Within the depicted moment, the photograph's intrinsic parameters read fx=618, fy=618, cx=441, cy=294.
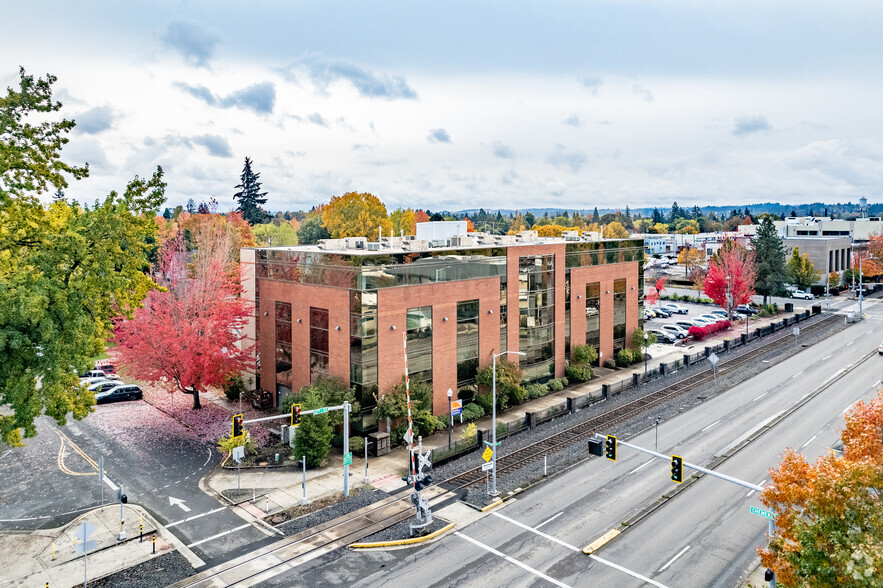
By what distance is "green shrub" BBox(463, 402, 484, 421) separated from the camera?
40.6 m

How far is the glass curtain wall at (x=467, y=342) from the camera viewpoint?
4188 cm

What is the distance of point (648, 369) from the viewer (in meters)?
54.4

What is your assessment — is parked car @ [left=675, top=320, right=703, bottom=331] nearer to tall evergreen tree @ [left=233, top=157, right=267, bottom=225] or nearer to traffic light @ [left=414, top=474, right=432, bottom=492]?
traffic light @ [left=414, top=474, right=432, bottom=492]

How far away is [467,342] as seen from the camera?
42.5 meters

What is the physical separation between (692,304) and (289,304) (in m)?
71.2

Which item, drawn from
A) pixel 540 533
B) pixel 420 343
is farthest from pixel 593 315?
pixel 540 533

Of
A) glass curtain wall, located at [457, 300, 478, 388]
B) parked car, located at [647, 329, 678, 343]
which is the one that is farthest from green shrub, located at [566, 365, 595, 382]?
parked car, located at [647, 329, 678, 343]

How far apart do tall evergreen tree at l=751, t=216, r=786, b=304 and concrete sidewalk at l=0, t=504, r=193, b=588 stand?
8672 centimetres

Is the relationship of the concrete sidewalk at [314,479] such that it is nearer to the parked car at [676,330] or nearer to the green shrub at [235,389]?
the green shrub at [235,389]

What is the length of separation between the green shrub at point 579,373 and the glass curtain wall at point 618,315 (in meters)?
6.71

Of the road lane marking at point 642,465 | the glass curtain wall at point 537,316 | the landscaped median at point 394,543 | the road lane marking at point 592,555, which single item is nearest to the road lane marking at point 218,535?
the landscaped median at point 394,543

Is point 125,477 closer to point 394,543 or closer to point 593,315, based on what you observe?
point 394,543

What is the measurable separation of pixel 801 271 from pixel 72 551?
106 meters

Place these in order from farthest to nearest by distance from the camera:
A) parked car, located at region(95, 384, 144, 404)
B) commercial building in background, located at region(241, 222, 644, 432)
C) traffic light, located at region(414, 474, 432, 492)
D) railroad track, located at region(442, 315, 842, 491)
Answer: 1. parked car, located at region(95, 384, 144, 404)
2. commercial building in background, located at region(241, 222, 644, 432)
3. railroad track, located at region(442, 315, 842, 491)
4. traffic light, located at region(414, 474, 432, 492)
